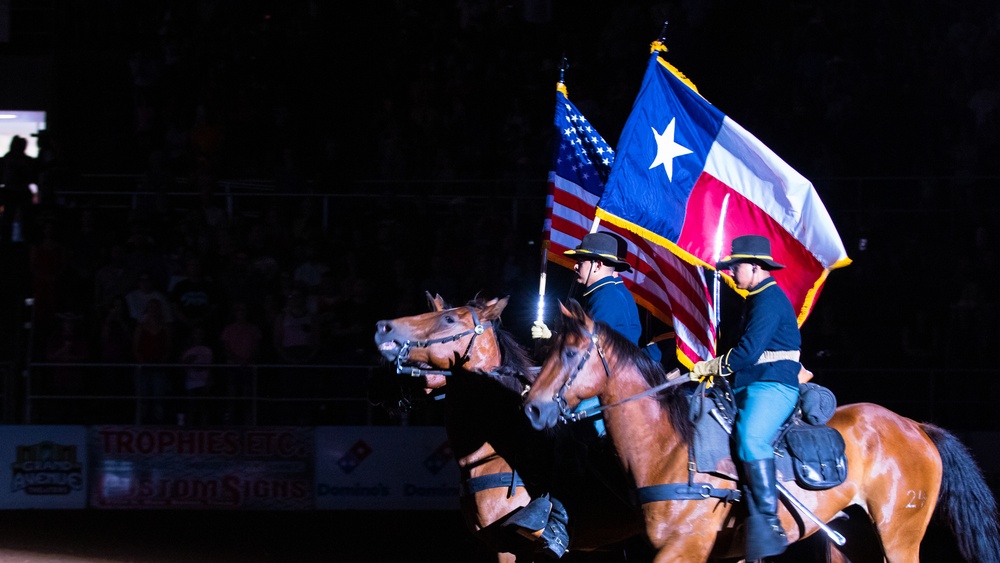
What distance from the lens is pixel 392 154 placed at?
1647 cm

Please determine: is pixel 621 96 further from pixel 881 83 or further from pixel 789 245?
pixel 789 245

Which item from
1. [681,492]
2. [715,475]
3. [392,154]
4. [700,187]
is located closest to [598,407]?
[681,492]

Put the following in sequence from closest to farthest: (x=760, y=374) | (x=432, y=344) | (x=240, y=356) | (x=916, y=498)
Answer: (x=760, y=374)
(x=916, y=498)
(x=432, y=344)
(x=240, y=356)

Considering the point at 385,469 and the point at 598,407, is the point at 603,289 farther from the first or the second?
the point at 385,469

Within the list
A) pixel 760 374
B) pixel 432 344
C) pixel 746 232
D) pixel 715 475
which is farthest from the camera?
pixel 746 232

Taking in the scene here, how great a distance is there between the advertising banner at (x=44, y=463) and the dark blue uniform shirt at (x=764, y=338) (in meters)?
9.07

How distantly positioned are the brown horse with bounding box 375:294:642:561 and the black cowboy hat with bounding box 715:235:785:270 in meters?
1.55

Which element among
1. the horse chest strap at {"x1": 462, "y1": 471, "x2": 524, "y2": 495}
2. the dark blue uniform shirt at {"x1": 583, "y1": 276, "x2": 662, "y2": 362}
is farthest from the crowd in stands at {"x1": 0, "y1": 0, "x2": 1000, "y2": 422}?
the horse chest strap at {"x1": 462, "y1": 471, "x2": 524, "y2": 495}

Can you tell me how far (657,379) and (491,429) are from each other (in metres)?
1.34

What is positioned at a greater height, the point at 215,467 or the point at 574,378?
the point at 574,378

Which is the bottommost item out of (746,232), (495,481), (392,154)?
(495,481)

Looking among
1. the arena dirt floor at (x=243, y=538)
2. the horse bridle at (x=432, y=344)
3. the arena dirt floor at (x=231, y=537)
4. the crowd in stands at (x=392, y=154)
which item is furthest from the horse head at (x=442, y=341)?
the crowd in stands at (x=392, y=154)

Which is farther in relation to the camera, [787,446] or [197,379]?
[197,379]

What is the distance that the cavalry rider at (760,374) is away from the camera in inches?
275
